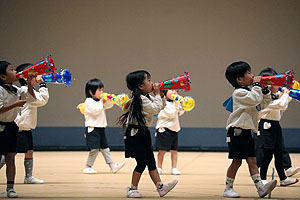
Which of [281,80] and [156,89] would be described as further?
[156,89]

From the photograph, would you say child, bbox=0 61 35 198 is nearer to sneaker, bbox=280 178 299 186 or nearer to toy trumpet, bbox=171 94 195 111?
toy trumpet, bbox=171 94 195 111

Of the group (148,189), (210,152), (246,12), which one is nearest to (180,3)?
(246,12)

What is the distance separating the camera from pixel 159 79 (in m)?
10.8

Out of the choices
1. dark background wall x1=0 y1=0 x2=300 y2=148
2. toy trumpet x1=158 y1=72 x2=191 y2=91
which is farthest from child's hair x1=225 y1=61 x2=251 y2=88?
dark background wall x1=0 y1=0 x2=300 y2=148

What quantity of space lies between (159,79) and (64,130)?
2260mm

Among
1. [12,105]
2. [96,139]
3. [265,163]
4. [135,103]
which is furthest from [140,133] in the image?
[96,139]

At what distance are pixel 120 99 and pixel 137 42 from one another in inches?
216

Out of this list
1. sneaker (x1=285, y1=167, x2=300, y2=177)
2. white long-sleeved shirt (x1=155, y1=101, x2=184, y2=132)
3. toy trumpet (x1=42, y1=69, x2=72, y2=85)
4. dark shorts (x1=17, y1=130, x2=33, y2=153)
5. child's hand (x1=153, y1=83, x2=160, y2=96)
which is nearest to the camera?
child's hand (x1=153, y1=83, x2=160, y2=96)

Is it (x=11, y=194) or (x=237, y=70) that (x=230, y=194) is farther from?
(x=11, y=194)

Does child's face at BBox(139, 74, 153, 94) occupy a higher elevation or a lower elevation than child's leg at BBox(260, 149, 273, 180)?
higher

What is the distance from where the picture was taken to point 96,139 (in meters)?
6.94

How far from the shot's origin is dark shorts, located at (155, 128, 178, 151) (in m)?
7.02

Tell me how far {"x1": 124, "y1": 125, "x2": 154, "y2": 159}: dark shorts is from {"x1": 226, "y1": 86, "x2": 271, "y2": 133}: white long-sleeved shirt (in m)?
0.77

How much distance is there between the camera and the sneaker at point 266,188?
4.39 meters
